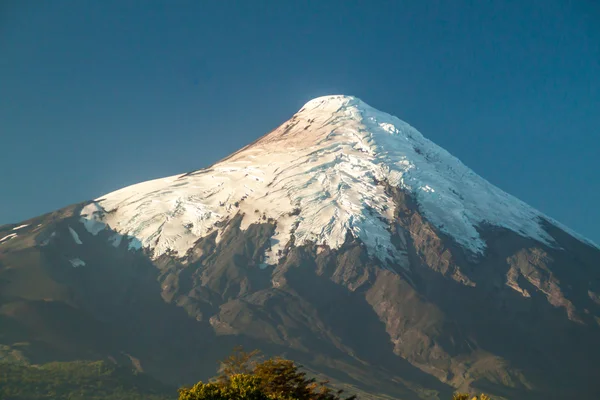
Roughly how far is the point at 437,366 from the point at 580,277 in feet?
246

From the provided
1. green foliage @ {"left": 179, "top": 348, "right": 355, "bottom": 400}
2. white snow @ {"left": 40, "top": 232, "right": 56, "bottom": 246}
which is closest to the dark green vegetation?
white snow @ {"left": 40, "top": 232, "right": 56, "bottom": 246}

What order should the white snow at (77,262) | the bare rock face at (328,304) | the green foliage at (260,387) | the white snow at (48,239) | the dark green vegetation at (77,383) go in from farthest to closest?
the white snow at (48,239) < the white snow at (77,262) < the bare rock face at (328,304) < the dark green vegetation at (77,383) < the green foliage at (260,387)

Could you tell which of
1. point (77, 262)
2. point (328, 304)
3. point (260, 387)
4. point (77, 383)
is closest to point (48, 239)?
point (77, 262)

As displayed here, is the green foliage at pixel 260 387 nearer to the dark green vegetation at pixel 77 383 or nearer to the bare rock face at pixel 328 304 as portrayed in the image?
the dark green vegetation at pixel 77 383

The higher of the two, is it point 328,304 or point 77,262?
point 77,262

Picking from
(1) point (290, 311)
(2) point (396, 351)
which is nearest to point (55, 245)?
(1) point (290, 311)

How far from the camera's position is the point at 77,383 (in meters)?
119

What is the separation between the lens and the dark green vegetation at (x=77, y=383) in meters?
112

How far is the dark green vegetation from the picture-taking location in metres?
112

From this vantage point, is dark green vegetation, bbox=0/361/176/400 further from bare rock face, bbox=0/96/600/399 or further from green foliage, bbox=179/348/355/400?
green foliage, bbox=179/348/355/400

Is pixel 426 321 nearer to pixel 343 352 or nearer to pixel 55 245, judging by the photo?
pixel 343 352

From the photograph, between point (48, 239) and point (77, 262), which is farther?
point (48, 239)

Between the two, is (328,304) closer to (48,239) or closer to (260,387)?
(48,239)

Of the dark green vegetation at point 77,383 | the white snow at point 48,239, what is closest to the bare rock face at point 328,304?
the white snow at point 48,239
